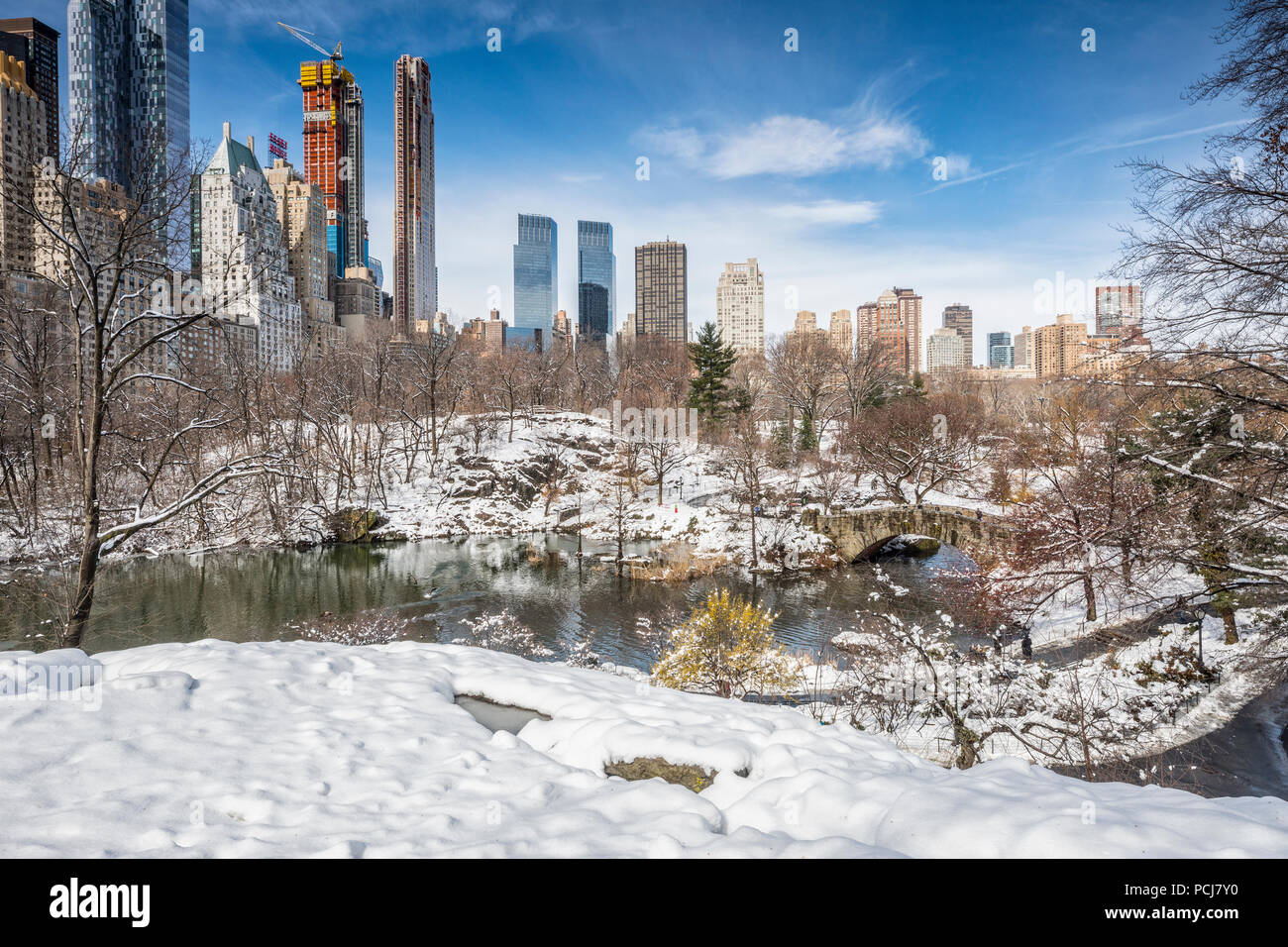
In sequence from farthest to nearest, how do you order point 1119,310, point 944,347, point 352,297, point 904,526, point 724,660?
1. point 944,347
2. point 352,297
3. point 904,526
4. point 724,660
5. point 1119,310

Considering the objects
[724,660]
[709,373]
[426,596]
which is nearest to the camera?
[724,660]

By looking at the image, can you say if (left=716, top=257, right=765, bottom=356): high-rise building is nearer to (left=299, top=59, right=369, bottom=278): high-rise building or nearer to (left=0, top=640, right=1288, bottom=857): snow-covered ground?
(left=299, top=59, right=369, bottom=278): high-rise building

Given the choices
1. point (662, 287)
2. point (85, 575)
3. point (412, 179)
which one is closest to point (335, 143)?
point (412, 179)

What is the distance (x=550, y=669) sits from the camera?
710 cm

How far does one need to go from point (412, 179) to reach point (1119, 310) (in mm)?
195631

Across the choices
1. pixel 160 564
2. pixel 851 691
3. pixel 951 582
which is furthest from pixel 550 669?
pixel 160 564

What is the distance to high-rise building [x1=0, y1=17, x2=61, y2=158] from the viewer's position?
111 meters

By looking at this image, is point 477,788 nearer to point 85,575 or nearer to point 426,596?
point 85,575

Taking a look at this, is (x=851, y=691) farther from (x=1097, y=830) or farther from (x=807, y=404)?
(x=807, y=404)

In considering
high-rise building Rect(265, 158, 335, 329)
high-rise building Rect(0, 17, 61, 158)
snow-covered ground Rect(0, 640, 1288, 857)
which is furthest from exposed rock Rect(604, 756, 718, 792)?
high-rise building Rect(0, 17, 61, 158)

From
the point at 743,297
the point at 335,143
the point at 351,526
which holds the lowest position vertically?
the point at 351,526

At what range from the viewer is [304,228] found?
4897 inches

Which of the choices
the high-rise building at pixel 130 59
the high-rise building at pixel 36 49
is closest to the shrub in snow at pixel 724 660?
the high-rise building at pixel 36 49

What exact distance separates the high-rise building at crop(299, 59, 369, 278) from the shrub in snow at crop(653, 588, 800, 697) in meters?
182
